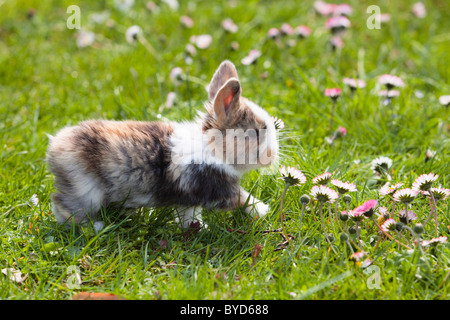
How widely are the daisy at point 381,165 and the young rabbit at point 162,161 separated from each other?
0.88m

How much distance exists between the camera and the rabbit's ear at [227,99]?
3.20m

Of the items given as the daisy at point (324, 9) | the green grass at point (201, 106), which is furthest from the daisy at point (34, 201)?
the daisy at point (324, 9)

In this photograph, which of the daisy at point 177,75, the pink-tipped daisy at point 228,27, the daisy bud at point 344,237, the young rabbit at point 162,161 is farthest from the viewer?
the pink-tipped daisy at point 228,27

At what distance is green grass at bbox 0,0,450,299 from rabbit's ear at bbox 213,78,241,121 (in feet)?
1.97

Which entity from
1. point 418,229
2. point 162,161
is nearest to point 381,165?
point 418,229

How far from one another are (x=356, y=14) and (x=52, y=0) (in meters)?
3.68

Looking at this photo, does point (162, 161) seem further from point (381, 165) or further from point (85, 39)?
point (85, 39)

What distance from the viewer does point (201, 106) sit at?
15.5ft

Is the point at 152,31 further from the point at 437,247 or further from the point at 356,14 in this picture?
the point at 437,247

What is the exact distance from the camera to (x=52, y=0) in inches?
268

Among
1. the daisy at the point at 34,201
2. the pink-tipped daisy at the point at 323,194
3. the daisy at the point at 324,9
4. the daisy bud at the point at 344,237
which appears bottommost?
the daisy bud at the point at 344,237

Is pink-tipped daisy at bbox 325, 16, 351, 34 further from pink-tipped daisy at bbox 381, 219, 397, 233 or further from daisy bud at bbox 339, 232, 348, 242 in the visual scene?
daisy bud at bbox 339, 232, 348, 242

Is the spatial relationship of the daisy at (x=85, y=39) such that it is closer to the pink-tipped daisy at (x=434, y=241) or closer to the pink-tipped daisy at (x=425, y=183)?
the pink-tipped daisy at (x=425, y=183)

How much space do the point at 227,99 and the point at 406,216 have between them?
121 centimetres
